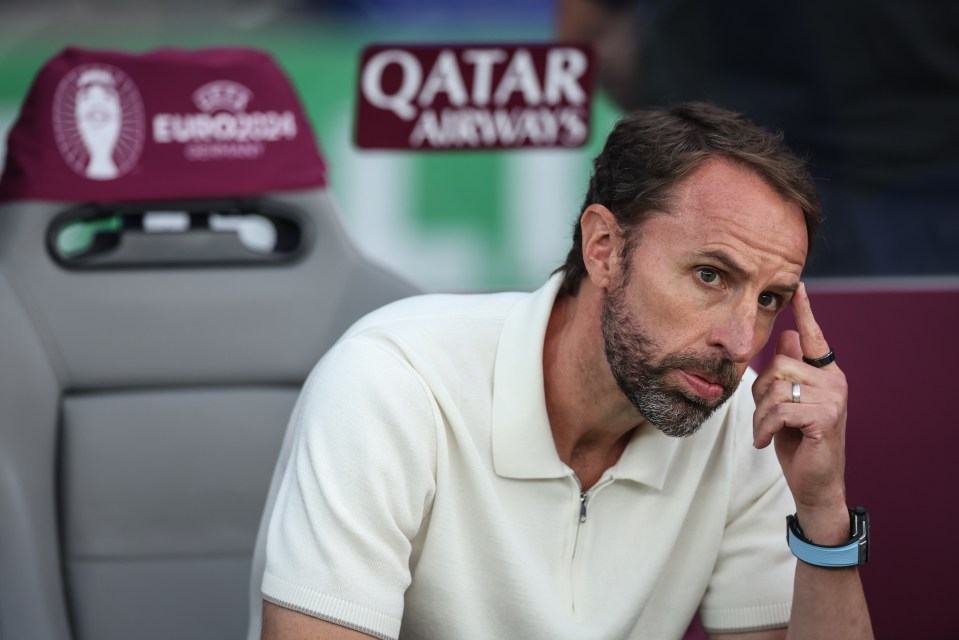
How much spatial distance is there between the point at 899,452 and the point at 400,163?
948 millimetres

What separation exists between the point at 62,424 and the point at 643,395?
85cm

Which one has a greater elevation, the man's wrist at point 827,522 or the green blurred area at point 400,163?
the green blurred area at point 400,163

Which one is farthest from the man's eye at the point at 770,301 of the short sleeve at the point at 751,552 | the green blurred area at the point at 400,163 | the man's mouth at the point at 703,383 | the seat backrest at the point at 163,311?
the green blurred area at the point at 400,163

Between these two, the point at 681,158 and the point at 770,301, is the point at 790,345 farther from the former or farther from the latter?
the point at 681,158

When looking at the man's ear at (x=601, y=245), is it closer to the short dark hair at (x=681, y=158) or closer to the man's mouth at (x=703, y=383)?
the short dark hair at (x=681, y=158)

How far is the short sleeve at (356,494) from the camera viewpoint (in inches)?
57.1

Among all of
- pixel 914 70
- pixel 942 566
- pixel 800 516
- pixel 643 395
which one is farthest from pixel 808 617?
pixel 914 70

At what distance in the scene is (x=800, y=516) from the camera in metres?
1.64

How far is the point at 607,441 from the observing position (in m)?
1.69

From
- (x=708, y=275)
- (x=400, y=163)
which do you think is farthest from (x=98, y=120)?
(x=708, y=275)

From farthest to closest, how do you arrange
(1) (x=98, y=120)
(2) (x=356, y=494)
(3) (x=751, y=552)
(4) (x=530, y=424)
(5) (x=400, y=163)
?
(5) (x=400, y=163) → (1) (x=98, y=120) → (3) (x=751, y=552) → (4) (x=530, y=424) → (2) (x=356, y=494)

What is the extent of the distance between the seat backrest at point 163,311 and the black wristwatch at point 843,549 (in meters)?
0.68

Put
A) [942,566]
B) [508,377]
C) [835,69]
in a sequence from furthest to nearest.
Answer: [835,69] < [942,566] < [508,377]

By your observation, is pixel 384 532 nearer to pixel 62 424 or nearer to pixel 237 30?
pixel 62 424
